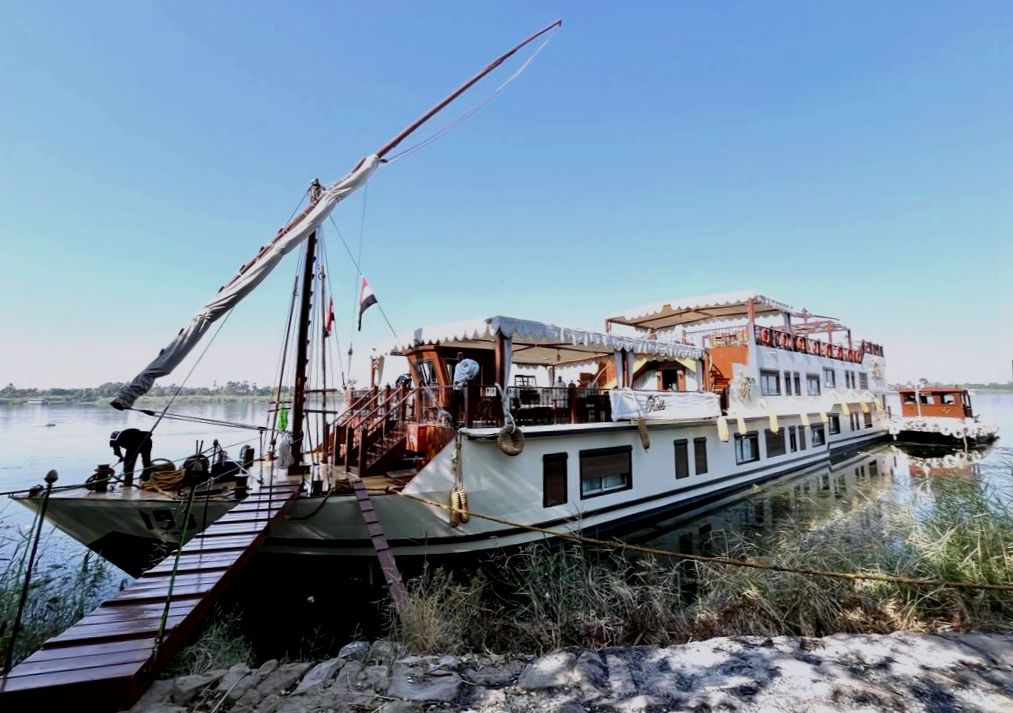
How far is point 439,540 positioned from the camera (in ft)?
29.9

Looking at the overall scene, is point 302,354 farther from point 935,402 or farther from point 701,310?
point 935,402

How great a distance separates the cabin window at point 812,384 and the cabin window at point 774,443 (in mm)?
3915

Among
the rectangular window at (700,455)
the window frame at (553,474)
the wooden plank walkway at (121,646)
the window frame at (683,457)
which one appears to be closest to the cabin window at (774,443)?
the rectangular window at (700,455)

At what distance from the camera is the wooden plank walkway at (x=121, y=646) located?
2936 millimetres

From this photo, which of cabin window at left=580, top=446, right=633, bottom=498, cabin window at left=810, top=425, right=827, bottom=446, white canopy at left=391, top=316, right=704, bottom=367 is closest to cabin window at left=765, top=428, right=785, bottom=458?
cabin window at left=810, top=425, right=827, bottom=446

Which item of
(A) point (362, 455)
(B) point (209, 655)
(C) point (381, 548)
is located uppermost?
(A) point (362, 455)

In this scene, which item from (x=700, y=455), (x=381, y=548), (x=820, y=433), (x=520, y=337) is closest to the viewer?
(x=381, y=548)

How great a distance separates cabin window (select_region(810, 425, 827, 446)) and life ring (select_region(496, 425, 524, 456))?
19.7 metres

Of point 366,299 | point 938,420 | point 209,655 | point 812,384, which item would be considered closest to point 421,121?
point 366,299

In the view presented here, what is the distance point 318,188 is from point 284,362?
14.0ft

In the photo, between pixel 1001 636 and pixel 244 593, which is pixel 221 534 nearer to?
pixel 244 593

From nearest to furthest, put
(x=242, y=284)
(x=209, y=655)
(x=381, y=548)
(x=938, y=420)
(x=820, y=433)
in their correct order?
1. (x=209, y=655)
2. (x=381, y=548)
3. (x=242, y=284)
4. (x=820, y=433)
5. (x=938, y=420)

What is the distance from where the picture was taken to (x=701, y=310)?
1853 cm

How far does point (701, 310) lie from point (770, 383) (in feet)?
14.0
